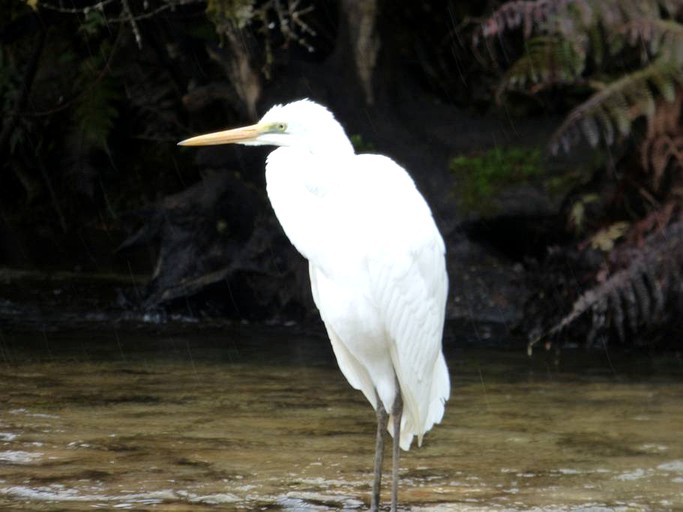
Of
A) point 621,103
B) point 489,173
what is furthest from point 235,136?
point 489,173

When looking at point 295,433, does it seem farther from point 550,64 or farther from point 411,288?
point 550,64

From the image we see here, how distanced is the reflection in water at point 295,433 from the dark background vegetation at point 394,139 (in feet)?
1.79

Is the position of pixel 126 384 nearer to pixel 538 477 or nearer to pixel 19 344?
pixel 19 344

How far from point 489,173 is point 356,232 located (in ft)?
12.4

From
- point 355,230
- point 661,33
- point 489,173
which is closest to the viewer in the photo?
point 355,230

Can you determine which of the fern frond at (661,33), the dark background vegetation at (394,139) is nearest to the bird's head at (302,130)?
the dark background vegetation at (394,139)

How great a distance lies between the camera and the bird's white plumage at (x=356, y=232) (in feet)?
12.7

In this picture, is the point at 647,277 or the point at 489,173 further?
the point at 489,173

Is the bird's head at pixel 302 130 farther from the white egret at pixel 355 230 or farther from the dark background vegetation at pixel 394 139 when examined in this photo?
the dark background vegetation at pixel 394 139

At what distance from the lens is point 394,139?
783 centimetres

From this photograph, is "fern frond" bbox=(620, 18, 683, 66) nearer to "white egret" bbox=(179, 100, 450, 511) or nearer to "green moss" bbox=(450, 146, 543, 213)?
"green moss" bbox=(450, 146, 543, 213)

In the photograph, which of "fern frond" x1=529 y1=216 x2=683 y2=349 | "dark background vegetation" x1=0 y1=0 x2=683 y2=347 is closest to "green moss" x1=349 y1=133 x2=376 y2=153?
"dark background vegetation" x1=0 y1=0 x2=683 y2=347

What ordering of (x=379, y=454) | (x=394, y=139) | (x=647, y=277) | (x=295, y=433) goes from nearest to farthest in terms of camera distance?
(x=379, y=454) < (x=295, y=433) < (x=647, y=277) < (x=394, y=139)

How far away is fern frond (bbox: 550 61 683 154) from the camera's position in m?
5.83
